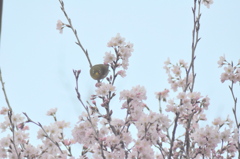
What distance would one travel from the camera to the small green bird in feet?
6.23

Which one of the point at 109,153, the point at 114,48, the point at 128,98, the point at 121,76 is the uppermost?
the point at 114,48

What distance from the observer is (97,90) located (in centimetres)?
185

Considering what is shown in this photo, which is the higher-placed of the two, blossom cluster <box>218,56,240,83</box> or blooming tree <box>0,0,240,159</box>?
blossom cluster <box>218,56,240,83</box>

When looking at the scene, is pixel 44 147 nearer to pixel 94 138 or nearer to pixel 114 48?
pixel 94 138

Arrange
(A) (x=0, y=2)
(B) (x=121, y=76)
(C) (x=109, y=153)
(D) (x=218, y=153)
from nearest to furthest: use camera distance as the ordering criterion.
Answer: (A) (x=0, y=2), (C) (x=109, y=153), (B) (x=121, y=76), (D) (x=218, y=153)

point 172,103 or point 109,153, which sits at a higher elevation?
point 172,103

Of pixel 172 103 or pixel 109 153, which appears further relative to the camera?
pixel 172 103

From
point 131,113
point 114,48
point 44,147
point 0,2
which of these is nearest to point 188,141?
point 131,113

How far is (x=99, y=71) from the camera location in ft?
6.24

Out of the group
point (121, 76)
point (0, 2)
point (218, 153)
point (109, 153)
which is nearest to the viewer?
point (0, 2)

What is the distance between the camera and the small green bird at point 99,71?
1.90 m

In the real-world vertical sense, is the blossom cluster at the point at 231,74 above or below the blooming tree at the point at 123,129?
above

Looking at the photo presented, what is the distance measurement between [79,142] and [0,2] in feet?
4.43

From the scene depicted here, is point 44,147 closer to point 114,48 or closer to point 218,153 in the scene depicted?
point 114,48
